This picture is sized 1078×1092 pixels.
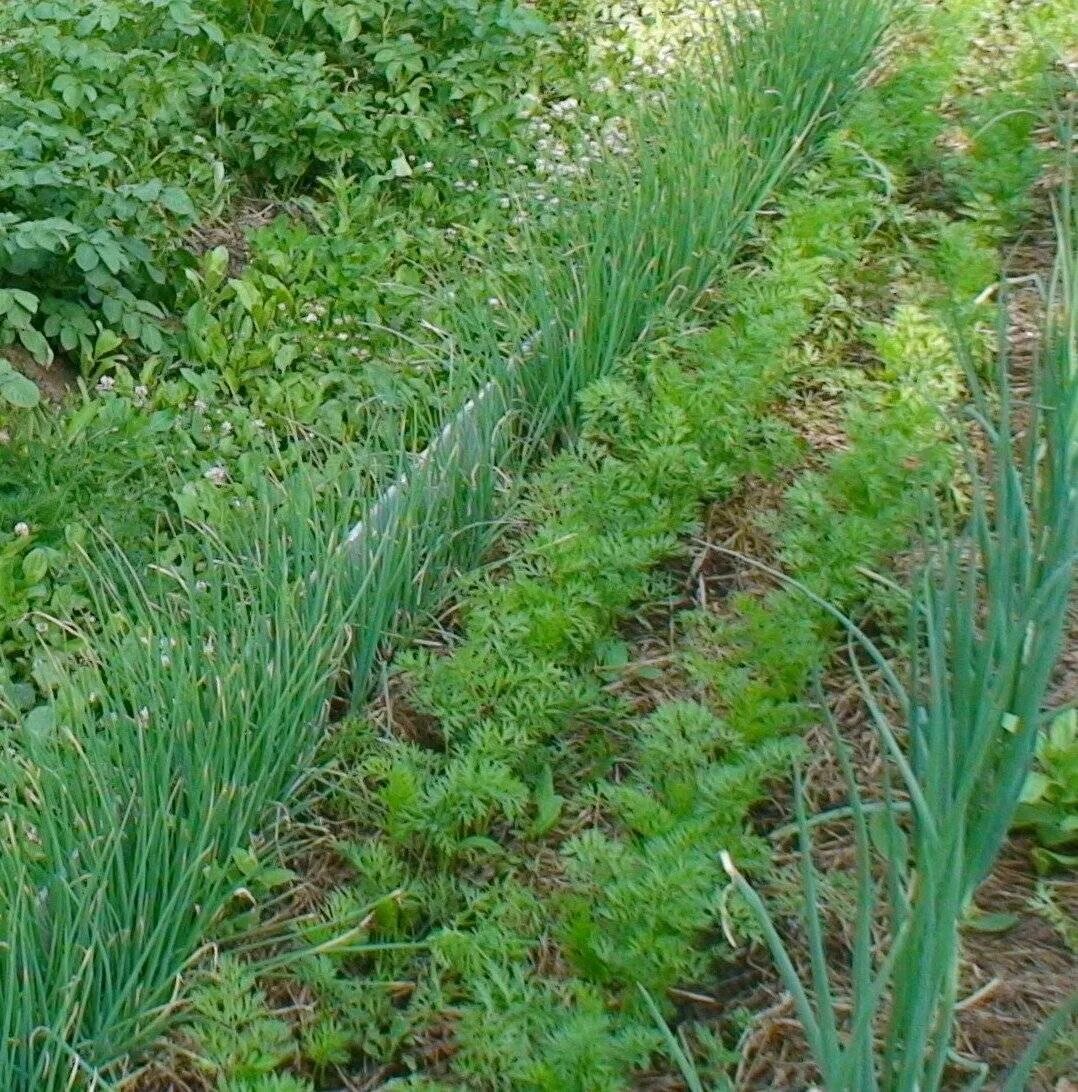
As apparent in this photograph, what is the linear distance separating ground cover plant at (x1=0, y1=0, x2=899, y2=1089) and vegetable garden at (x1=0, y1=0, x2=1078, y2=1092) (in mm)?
12

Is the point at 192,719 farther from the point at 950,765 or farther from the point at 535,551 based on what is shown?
the point at 950,765

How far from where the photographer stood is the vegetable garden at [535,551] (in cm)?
198

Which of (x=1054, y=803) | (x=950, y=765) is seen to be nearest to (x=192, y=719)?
(x=950, y=765)

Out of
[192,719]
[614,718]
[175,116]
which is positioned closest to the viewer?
[192,719]

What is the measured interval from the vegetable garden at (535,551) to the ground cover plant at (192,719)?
0.01 meters

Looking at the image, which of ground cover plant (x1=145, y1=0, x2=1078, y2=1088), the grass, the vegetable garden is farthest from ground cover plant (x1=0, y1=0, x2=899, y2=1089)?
the grass

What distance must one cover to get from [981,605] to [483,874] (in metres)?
0.99

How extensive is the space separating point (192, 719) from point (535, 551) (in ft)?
2.62

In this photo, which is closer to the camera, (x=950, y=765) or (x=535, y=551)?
(x=950, y=765)

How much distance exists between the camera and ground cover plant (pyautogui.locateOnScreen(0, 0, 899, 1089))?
195cm

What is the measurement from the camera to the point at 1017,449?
9.57 feet

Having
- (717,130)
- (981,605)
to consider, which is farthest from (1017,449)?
(717,130)

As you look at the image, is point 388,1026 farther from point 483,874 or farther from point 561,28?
point 561,28

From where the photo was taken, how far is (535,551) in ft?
9.04
